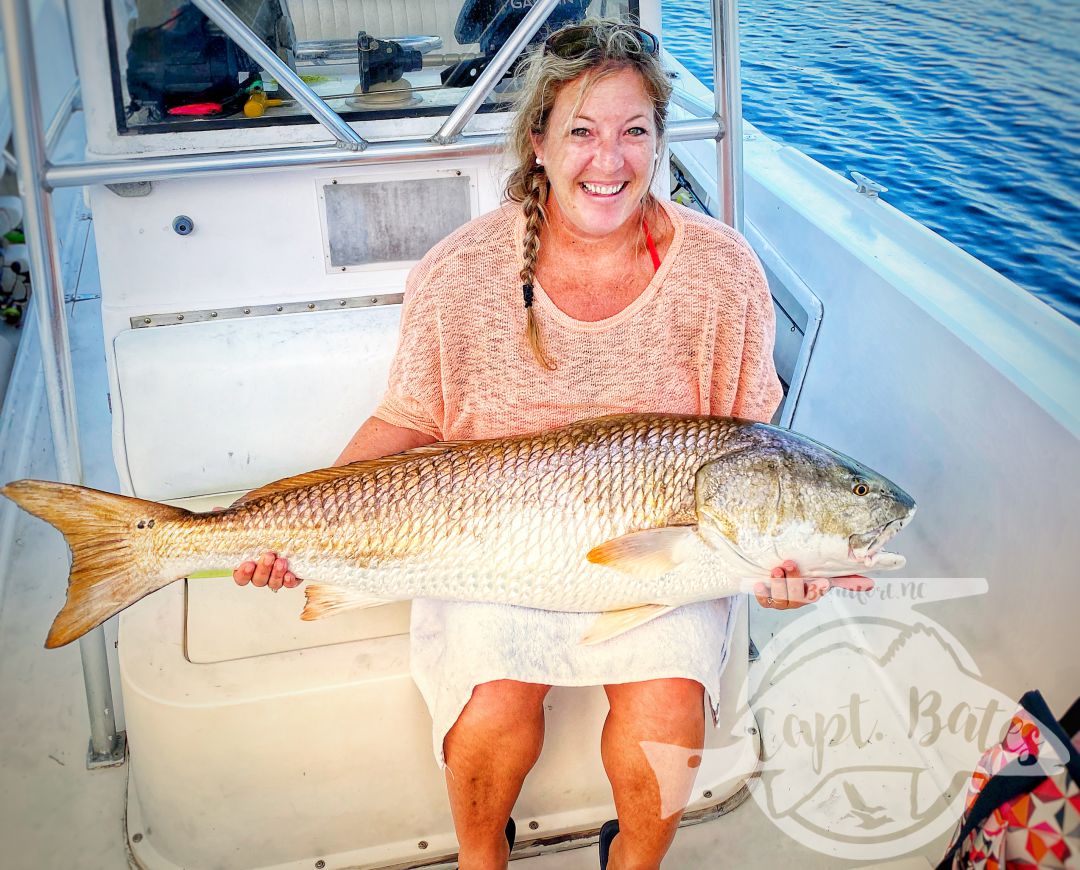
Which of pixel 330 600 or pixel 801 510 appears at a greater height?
pixel 801 510

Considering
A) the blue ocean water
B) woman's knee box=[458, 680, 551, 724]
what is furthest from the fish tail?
the blue ocean water

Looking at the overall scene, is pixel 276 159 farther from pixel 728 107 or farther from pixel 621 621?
pixel 621 621

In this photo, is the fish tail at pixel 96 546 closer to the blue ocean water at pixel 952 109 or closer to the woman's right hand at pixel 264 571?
the woman's right hand at pixel 264 571

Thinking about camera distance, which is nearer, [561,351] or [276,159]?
[561,351]

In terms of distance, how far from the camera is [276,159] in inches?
91.7

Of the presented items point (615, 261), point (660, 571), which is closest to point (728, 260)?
point (615, 261)

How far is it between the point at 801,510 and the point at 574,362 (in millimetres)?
614

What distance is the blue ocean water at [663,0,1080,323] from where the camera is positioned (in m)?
5.48

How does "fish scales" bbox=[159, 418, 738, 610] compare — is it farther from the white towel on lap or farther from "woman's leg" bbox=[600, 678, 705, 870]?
Answer: "woman's leg" bbox=[600, 678, 705, 870]

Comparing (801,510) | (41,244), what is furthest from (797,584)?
(41,244)

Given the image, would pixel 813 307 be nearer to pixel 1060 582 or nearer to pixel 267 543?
pixel 1060 582

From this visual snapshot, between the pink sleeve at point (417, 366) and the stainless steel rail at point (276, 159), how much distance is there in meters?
0.46

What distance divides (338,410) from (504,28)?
128 centimetres

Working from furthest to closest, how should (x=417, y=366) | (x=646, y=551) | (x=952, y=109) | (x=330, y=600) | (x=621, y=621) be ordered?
(x=952, y=109) → (x=417, y=366) → (x=330, y=600) → (x=621, y=621) → (x=646, y=551)
